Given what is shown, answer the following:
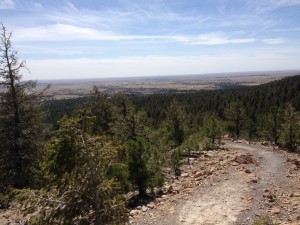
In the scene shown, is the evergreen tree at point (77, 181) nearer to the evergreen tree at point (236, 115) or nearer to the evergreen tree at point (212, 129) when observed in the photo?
the evergreen tree at point (212, 129)

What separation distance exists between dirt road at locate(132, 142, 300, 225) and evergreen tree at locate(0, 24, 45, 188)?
22.7ft

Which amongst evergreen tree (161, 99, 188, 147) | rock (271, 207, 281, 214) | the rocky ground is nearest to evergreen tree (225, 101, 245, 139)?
evergreen tree (161, 99, 188, 147)

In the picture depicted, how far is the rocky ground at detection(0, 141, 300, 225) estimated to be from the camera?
1473 centimetres

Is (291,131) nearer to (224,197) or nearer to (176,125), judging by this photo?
(176,125)

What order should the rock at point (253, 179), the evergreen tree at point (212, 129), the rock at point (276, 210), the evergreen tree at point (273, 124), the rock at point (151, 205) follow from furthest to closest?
the evergreen tree at point (273, 124)
the evergreen tree at point (212, 129)
the rock at point (253, 179)
the rock at point (151, 205)
the rock at point (276, 210)

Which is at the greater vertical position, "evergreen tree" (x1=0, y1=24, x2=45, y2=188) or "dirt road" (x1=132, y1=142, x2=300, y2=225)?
"evergreen tree" (x1=0, y1=24, x2=45, y2=188)

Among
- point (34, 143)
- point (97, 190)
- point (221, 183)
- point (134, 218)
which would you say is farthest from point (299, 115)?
point (97, 190)

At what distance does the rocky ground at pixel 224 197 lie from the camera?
1473 centimetres

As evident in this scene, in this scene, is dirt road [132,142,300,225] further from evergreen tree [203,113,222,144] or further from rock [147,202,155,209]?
evergreen tree [203,113,222,144]

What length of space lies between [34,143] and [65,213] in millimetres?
10196

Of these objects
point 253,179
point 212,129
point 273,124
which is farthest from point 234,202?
point 273,124

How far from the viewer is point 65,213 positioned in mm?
8156

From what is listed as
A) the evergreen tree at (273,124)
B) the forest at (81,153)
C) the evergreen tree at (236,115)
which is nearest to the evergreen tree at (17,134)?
the forest at (81,153)

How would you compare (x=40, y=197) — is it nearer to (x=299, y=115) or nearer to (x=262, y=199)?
(x=262, y=199)
